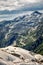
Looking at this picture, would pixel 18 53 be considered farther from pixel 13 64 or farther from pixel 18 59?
pixel 13 64

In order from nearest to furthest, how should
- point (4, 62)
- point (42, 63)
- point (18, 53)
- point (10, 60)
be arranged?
1. point (4, 62)
2. point (10, 60)
3. point (42, 63)
4. point (18, 53)

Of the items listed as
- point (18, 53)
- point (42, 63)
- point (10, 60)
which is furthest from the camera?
point (18, 53)

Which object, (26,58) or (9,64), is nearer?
(9,64)

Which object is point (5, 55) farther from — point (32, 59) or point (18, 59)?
point (32, 59)

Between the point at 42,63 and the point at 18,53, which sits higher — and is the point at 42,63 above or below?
below

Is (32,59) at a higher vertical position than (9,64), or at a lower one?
higher

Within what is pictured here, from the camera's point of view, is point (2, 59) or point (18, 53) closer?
point (2, 59)

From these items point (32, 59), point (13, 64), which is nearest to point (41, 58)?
point (32, 59)

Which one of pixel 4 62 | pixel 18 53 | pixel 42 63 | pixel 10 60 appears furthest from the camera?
pixel 18 53

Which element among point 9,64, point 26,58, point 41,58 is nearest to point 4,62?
point 9,64
